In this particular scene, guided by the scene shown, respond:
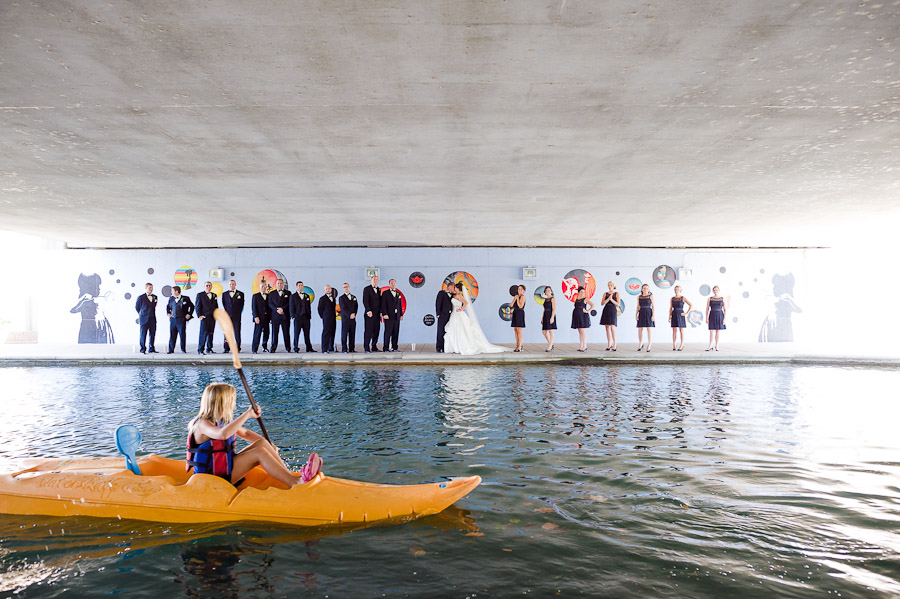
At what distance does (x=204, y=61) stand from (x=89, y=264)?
18.3 m

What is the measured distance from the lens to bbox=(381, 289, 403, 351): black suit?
17281mm

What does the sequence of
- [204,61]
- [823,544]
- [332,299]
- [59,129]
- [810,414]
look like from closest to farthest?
[823,544] < [204,61] < [59,129] < [810,414] < [332,299]

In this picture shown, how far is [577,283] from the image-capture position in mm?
20625

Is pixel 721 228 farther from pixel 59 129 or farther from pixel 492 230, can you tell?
pixel 59 129

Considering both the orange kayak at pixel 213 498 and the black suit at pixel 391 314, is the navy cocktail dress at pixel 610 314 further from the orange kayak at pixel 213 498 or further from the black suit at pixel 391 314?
the orange kayak at pixel 213 498

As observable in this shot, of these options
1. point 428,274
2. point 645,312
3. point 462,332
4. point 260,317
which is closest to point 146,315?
point 260,317

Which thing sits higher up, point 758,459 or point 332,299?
point 332,299

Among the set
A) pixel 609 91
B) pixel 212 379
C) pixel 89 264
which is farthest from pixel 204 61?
pixel 89 264

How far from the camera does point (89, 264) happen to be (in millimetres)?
20328

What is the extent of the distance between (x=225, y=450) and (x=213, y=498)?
41 centimetres

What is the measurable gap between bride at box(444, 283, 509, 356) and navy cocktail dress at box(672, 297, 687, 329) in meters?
5.17

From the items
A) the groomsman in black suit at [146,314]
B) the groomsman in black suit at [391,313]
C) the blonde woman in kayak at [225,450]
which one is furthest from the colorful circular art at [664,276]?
the blonde woman in kayak at [225,450]

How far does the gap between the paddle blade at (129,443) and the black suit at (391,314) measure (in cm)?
1252

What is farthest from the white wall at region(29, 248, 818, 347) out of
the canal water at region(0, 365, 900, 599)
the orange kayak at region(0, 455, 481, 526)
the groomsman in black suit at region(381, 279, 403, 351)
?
the orange kayak at region(0, 455, 481, 526)
